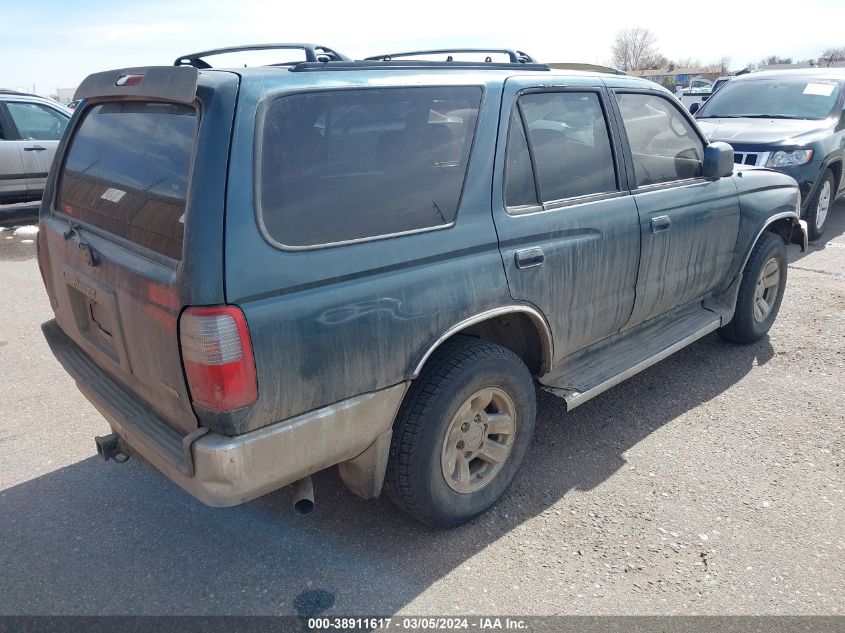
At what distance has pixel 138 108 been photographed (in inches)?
102

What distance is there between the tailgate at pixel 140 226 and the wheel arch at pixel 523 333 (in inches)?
48.8

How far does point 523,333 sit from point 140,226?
176cm

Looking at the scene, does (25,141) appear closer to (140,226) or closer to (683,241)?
(140,226)

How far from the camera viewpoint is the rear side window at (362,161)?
7.18 ft

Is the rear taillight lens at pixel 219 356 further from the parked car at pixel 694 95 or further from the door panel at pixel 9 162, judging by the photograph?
the door panel at pixel 9 162

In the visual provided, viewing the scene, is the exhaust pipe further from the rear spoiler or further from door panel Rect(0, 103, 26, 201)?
door panel Rect(0, 103, 26, 201)

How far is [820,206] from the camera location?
7.89 metres

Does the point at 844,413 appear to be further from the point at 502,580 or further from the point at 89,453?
the point at 89,453

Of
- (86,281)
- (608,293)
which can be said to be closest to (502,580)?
(608,293)

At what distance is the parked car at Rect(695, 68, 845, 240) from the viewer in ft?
23.9

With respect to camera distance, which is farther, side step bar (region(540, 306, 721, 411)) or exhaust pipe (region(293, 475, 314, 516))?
side step bar (region(540, 306, 721, 411))

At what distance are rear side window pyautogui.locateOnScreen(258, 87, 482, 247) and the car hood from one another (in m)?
5.94

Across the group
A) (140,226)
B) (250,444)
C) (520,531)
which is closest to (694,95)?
(520,531)

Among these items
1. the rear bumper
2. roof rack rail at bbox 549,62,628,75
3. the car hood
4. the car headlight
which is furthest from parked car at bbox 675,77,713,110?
the rear bumper
